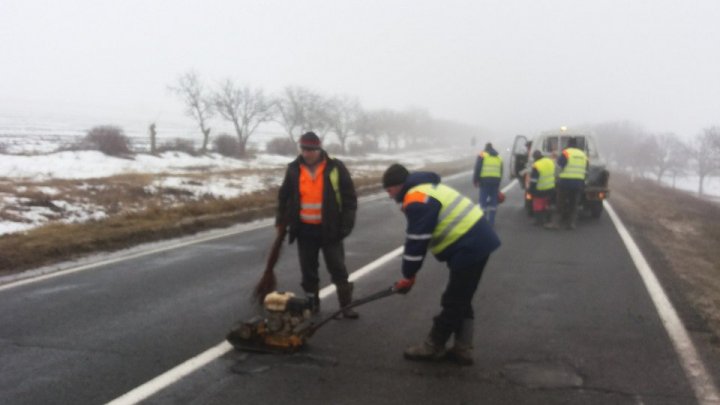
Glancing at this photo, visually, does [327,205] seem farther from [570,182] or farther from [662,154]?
[662,154]

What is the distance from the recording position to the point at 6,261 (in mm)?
9172

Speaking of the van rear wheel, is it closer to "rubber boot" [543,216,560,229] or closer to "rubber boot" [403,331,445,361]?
"rubber boot" [543,216,560,229]

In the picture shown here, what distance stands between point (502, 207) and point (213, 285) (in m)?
11.8

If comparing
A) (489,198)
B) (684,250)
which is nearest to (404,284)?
(684,250)

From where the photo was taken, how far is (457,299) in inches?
206

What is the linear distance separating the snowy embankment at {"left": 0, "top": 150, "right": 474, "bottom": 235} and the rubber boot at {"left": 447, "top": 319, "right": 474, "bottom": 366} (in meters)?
9.48

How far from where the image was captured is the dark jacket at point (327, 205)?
6.24m

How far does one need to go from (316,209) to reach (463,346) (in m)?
1.91

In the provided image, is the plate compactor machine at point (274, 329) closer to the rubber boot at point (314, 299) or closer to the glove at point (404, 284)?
the glove at point (404, 284)

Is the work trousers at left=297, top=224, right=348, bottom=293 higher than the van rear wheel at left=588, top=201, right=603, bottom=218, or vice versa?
the work trousers at left=297, top=224, right=348, bottom=293

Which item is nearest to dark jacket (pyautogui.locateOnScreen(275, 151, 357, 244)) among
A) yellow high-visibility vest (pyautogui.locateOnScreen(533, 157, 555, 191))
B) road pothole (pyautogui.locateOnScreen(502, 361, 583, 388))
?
road pothole (pyautogui.locateOnScreen(502, 361, 583, 388))

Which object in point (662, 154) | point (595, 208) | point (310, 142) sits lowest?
point (595, 208)

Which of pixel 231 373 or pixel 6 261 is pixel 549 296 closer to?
pixel 231 373

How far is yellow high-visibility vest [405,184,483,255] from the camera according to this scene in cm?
502
